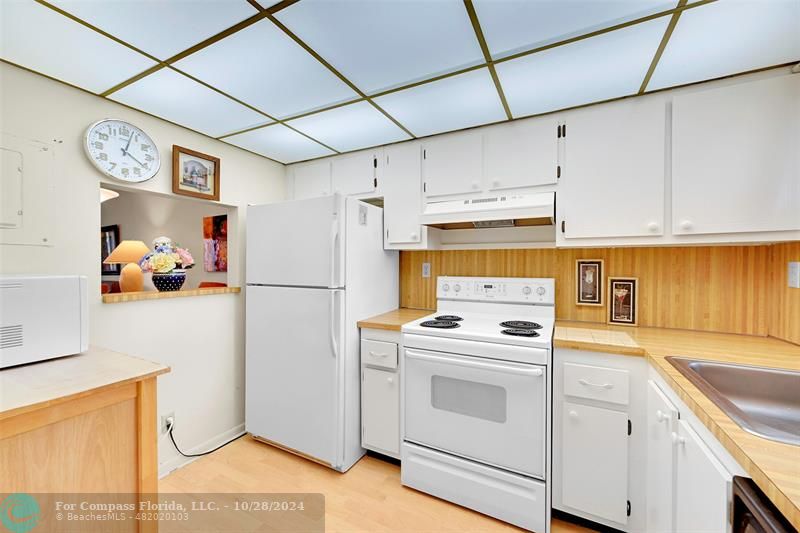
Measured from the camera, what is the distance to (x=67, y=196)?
1.70 m

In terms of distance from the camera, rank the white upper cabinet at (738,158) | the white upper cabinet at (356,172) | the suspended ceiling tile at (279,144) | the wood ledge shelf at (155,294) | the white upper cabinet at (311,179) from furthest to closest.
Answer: the white upper cabinet at (311,179) → the white upper cabinet at (356,172) → the suspended ceiling tile at (279,144) → the wood ledge shelf at (155,294) → the white upper cabinet at (738,158)

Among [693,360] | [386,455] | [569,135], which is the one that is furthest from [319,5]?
[386,455]

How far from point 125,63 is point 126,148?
573 mm

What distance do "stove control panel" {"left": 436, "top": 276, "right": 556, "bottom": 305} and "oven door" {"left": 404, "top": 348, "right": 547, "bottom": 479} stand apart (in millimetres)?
681

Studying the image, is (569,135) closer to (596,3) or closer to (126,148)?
(596,3)

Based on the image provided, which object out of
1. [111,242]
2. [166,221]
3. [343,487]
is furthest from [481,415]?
[111,242]

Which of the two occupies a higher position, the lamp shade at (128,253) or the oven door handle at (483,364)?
the lamp shade at (128,253)

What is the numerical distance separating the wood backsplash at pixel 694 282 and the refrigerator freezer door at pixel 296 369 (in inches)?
50.2

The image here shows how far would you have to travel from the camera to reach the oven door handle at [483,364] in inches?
64.1

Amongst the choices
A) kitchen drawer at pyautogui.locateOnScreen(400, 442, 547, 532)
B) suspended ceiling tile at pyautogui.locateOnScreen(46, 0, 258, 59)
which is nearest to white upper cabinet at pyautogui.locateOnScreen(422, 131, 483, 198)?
suspended ceiling tile at pyautogui.locateOnScreen(46, 0, 258, 59)

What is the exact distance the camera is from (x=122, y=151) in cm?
190

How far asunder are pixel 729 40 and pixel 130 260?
3556 mm

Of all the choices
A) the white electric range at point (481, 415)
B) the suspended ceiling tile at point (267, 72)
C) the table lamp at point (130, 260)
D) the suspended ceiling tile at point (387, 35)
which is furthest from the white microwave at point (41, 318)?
the white electric range at point (481, 415)

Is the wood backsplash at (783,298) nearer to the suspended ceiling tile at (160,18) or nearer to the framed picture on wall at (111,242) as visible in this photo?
the suspended ceiling tile at (160,18)
